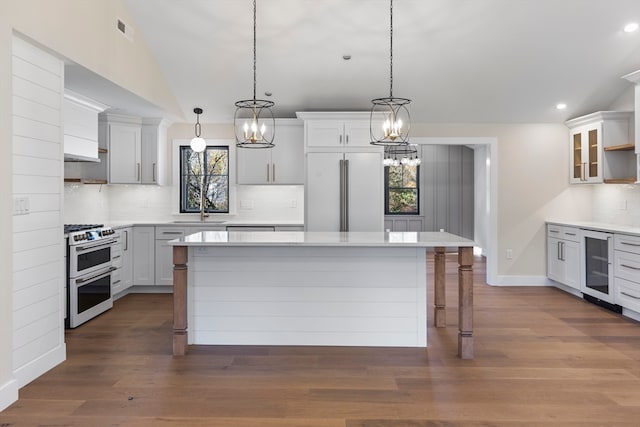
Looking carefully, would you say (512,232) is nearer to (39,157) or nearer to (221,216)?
(221,216)

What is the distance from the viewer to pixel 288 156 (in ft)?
19.2

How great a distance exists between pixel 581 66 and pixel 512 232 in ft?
7.24

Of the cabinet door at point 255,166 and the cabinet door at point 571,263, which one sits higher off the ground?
the cabinet door at point 255,166

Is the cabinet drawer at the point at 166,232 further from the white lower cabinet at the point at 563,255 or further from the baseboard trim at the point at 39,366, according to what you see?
the white lower cabinet at the point at 563,255

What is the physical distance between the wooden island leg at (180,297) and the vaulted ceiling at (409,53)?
92.5 inches

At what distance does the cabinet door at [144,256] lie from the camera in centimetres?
567

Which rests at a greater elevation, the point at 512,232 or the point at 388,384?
the point at 512,232

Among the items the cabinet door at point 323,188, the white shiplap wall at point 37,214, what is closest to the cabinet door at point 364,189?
the cabinet door at point 323,188

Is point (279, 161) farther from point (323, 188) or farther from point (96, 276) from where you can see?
point (96, 276)

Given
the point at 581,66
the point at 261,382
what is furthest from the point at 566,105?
the point at 261,382

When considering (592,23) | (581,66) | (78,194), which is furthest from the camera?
(78,194)

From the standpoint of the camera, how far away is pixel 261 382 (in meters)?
2.96

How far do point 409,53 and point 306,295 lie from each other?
9.17 ft

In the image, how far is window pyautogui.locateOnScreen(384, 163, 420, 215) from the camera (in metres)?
10.4
